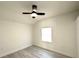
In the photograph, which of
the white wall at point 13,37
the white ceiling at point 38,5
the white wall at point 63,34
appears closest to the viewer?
the white ceiling at point 38,5

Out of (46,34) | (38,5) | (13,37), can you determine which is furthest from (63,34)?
(13,37)

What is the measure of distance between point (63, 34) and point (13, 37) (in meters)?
3.26

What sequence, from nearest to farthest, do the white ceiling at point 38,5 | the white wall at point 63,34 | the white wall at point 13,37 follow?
the white ceiling at point 38,5 < the white wall at point 63,34 < the white wall at point 13,37

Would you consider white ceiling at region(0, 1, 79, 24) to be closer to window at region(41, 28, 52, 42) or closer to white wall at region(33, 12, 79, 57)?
white wall at region(33, 12, 79, 57)

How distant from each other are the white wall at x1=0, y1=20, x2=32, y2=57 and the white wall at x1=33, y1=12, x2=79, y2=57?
1830 millimetres

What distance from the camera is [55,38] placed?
4.45 metres

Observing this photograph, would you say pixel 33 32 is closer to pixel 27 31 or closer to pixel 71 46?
pixel 27 31

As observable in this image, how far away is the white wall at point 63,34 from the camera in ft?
11.6

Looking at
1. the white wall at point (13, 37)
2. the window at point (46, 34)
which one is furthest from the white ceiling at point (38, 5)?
the window at point (46, 34)

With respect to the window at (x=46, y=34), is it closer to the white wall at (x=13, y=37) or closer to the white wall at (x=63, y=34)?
the white wall at (x=63, y=34)

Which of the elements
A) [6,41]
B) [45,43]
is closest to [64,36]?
[45,43]

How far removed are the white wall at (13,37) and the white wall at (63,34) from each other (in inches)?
72.0

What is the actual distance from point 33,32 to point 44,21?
1922 mm

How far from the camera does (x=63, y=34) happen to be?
396 cm
